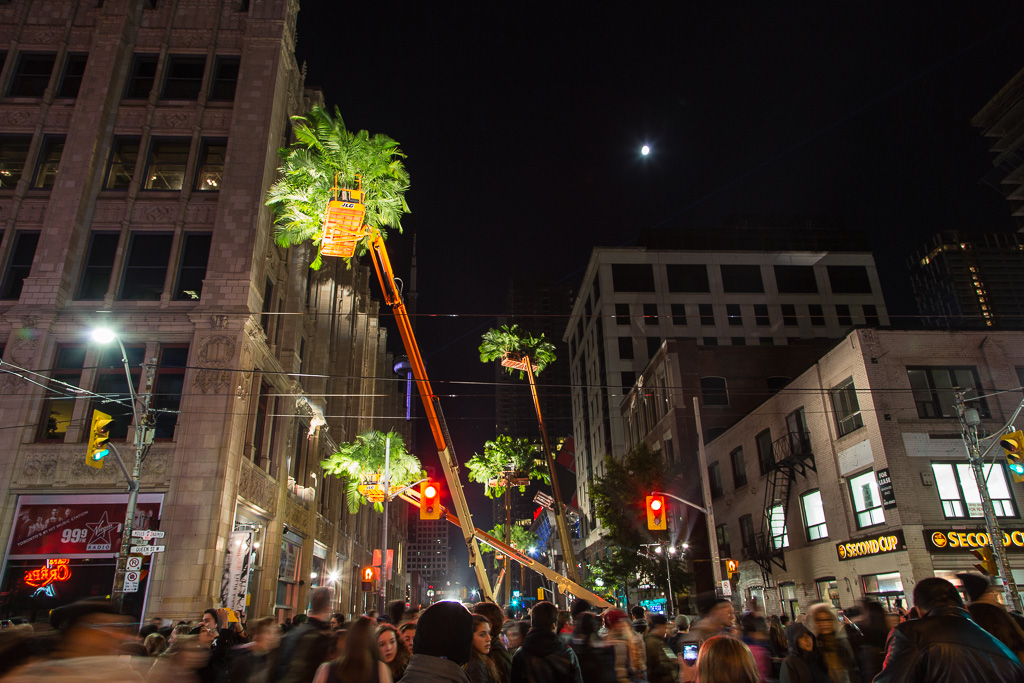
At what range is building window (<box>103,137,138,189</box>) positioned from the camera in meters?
28.5

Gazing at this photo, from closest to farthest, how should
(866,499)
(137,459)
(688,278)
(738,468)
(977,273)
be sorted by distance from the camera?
(137,459) → (866,499) → (738,468) → (688,278) → (977,273)

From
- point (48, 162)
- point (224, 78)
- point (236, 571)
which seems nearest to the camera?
point (236, 571)

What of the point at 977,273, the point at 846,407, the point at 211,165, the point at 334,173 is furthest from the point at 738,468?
the point at 977,273

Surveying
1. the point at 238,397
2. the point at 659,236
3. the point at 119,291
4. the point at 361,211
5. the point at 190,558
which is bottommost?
the point at 190,558

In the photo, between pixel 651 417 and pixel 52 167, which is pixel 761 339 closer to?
pixel 651 417

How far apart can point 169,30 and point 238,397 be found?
62.8ft

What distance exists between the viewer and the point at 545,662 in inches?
236

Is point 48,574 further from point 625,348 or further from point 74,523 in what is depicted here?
point 625,348

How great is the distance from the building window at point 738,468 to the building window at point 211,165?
32934 millimetres

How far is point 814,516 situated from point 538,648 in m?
29.4

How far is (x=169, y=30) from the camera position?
30.5 meters

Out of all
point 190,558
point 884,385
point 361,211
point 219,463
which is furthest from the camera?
point 884,385

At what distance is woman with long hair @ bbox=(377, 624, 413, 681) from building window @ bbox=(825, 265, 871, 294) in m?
72.8

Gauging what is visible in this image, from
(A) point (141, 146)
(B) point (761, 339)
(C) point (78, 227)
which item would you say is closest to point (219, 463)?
(C) point (78, 227)
